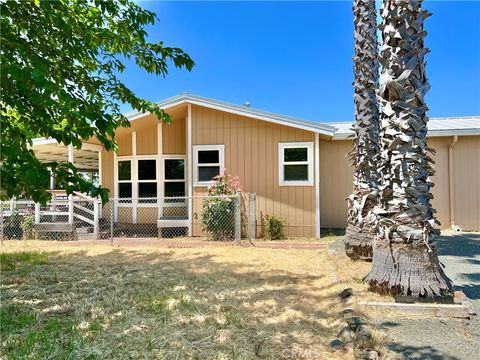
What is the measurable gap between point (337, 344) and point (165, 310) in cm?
181

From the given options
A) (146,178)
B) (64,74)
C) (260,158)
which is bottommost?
(146,178)

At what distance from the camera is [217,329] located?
286cm

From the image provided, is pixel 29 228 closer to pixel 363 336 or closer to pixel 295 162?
pixel 295 162

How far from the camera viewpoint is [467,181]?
9.09m

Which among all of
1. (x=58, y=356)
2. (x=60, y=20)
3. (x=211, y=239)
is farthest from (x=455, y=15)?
(x=58, y=356)

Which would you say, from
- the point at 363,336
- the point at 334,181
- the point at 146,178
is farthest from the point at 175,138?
the point at 363,336

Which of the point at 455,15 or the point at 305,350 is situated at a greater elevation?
the point at 455,15

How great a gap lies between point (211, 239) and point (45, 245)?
412 centimetres

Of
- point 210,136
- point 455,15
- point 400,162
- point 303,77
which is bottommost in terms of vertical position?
point 400,162

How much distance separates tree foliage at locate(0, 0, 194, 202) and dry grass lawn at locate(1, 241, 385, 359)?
4.60 feet

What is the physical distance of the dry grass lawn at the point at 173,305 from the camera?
251cm

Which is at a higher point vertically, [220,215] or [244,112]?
[244,112]

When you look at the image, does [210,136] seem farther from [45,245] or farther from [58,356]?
[58,356]

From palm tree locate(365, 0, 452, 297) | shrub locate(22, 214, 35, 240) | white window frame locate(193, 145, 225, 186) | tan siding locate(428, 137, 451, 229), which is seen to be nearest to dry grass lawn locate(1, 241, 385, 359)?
palm tree locate(365, 0, 452, 297)
